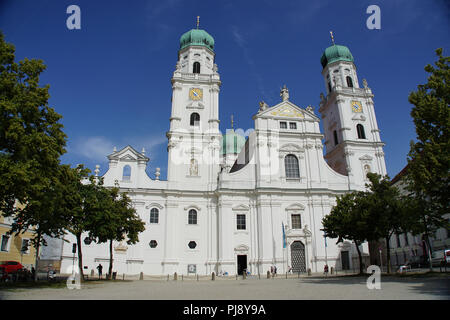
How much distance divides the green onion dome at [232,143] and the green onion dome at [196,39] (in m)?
20.7

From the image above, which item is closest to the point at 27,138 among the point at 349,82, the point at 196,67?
the point at 196,67

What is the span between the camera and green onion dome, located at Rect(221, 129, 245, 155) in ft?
203

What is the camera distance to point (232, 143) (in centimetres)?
6250

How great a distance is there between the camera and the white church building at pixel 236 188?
3506 cm

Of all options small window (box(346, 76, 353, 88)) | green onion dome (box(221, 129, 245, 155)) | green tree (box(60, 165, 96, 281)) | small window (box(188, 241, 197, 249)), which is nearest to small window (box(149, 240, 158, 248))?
small window (box(188, 241, 197, 249))

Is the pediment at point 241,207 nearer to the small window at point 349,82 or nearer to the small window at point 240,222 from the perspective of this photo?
the small window at point 240,222

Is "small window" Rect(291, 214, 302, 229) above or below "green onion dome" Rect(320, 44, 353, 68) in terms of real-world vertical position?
below

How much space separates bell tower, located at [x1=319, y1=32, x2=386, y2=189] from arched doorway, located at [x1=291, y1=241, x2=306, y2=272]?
424 inches

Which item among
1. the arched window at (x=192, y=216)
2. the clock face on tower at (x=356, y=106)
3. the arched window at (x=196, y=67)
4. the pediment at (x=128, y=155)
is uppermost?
the arched window at (x=196, y=67)

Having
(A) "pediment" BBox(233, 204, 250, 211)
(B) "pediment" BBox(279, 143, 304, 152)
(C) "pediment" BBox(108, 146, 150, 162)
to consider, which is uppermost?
(B) "pediment" BBox(279, 143, 304, 152)

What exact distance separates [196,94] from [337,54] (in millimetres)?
22574

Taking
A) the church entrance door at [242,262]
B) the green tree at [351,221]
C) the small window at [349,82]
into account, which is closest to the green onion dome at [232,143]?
the small window at [349,82]

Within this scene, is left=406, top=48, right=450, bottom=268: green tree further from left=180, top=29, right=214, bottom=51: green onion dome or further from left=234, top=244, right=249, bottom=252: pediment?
left=180, top=29, right=214, bottom=51: green onion dome
